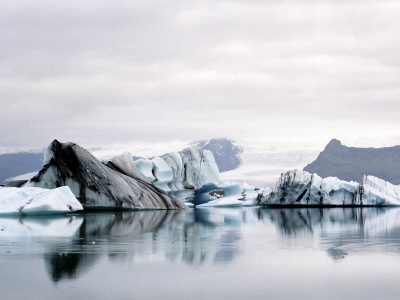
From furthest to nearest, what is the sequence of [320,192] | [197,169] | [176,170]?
[197,169], [176,170], [320,192]

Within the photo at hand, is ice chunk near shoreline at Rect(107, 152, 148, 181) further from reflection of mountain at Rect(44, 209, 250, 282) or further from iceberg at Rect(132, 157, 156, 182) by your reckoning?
reflection of mountain at Rect(44, 209, 250, 282)

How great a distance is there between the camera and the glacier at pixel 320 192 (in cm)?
3944

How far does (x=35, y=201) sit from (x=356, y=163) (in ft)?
458

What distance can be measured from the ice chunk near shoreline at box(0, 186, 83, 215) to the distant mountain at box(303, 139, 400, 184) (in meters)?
128

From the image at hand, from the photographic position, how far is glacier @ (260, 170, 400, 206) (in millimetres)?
39438

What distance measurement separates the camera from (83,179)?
91.2ft

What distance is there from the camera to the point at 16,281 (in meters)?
6.98

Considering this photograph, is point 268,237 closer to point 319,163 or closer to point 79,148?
point 79,148

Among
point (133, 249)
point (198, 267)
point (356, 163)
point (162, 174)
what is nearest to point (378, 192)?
point (162, 174)

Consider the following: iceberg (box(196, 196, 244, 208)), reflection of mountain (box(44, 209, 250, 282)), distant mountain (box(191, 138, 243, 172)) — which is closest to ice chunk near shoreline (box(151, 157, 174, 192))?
iceberg (box(196, 196, 244, 208))

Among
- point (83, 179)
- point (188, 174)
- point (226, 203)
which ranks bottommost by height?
point (226, 203)

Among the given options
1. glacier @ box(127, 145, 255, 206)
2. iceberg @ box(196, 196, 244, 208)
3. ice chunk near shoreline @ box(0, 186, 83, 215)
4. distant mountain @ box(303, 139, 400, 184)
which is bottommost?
iceberg @ box(196, 196, 244, 208)

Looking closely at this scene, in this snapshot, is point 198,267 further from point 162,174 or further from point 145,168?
point 162,174

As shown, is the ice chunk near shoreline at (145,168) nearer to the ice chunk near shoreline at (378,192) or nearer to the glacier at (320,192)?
the glacier at (320,192)
